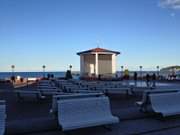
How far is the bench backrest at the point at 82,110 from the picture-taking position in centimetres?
507

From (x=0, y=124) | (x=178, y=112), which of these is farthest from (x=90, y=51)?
(x=0, y=124)

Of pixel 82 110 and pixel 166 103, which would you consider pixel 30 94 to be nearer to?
pixel 82 110

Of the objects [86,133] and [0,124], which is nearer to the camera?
[0,124]

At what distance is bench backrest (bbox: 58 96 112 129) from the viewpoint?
16.6 ft

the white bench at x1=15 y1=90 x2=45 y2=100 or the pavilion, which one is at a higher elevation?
the pavilion

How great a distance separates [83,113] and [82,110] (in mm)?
63

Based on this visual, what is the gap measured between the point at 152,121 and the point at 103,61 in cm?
2331

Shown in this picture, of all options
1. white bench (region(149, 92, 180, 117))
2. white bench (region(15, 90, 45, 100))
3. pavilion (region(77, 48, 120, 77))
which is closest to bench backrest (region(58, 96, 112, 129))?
white bench (region(149, 92, 180, 117))

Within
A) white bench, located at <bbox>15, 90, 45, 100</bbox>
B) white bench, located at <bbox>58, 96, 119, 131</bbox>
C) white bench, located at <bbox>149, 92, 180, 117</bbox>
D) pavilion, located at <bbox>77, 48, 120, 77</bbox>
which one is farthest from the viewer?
pavilion, located at <bbox>77, 48, 120, 77</bbox>

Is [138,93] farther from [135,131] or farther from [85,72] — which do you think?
[85,72]

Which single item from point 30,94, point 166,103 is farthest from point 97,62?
point 166,103

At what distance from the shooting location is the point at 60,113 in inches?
199

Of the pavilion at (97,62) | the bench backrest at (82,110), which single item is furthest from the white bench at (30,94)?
the pavilion at (97,62)

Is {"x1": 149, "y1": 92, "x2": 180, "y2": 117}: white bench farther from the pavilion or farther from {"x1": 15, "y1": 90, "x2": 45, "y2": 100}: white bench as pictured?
the pavilion
